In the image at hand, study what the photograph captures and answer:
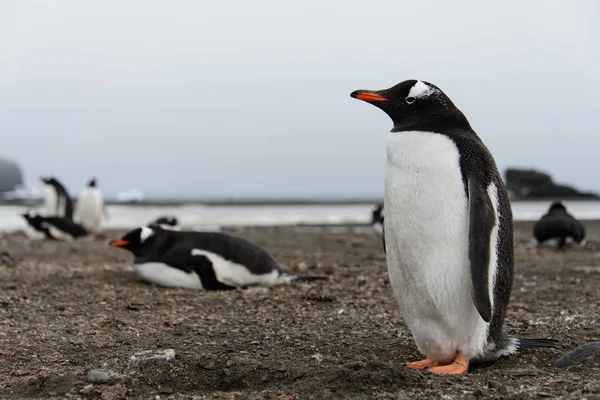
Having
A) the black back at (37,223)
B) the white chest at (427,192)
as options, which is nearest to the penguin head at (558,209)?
the white chest at (427,192)

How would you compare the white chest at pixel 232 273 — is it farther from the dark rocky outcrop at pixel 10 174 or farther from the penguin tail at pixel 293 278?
the dark rocky outcrop at pixel 10 174

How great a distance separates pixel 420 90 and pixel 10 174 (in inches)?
2572

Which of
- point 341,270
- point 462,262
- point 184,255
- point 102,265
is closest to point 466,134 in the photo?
point 462,262

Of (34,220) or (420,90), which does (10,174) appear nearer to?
(34,220)

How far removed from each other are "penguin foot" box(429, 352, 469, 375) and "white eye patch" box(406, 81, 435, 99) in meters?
1.38

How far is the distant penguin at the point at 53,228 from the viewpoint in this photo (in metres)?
14.3

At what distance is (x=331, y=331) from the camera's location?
4.55 m

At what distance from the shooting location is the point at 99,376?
3.31m

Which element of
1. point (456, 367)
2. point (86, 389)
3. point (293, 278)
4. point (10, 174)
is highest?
point (456, 367)

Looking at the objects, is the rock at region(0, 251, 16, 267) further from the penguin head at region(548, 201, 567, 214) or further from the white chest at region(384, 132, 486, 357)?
the penguin head at region(548, 201, 567, 214)

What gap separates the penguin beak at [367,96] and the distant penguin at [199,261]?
10.3ft

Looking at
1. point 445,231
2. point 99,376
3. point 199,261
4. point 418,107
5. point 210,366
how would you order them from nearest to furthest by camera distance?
point 99,376
point 445,231
point 210,366
point 418,107
point 199,261

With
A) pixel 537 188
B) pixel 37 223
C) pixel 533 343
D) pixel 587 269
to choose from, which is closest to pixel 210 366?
pixel 533 343

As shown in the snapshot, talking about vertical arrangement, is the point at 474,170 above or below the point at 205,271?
above
